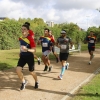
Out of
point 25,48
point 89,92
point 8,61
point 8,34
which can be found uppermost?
point 8,34

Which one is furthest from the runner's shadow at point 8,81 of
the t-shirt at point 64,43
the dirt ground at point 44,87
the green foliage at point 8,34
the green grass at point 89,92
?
the green foliage at point 8,34

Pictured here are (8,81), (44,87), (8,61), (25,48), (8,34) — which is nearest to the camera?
(25,48)

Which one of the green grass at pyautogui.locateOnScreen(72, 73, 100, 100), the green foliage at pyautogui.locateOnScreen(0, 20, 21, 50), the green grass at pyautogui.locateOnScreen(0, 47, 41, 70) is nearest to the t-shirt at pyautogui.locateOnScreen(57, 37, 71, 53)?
the green grass at pyautogui.locateOnScreen(72, 73, 100, 100)

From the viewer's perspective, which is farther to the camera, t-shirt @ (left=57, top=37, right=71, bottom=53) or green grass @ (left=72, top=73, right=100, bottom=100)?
t-shirt @ (left=57, top=37, right=71, bottom=53)

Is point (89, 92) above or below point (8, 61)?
below

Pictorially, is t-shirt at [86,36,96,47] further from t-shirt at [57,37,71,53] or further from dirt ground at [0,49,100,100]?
t-shirt at [57,37,71,53]

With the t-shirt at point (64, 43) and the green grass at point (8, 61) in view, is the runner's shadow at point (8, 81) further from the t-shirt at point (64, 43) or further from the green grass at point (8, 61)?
the t-shirt at point (64, 43)

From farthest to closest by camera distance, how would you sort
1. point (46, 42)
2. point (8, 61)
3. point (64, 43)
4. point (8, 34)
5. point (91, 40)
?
point (8, 34), point (8, 61), point (91, 40), point (46, 42), point (64, 43)

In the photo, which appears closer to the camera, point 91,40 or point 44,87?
point 44,87

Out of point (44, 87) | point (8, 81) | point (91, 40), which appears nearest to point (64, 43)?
point (44, 87)

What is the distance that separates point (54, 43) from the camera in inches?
370

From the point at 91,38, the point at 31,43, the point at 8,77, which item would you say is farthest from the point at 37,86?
the point at 91,38

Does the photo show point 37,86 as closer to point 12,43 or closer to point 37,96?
point 37,96

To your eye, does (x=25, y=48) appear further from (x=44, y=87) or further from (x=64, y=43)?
(x=64, y=43)
